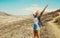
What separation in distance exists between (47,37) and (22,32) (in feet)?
23.0

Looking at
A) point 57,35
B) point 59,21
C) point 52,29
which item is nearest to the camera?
point 57,35

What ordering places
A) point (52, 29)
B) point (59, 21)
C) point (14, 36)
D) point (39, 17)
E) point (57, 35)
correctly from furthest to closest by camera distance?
point (14, 36)
point (59, 21)
point (52, 29)
point (57, 35)
point (39, 17)

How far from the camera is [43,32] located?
20594 millimetres

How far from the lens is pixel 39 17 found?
34.5 feet

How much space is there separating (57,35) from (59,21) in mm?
6415

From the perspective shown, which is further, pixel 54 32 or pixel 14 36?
pixel 14 36

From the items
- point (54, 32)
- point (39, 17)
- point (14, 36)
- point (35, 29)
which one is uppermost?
point (39, 17)

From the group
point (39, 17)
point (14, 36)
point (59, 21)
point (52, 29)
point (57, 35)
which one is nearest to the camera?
point (39, 17)

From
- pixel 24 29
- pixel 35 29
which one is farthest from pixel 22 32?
pixel 35 29

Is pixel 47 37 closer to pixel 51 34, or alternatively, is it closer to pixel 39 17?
pixel 51 34

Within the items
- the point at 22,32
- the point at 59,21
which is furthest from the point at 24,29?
the point at 59,21

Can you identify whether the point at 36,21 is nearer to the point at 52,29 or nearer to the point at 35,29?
the point at 35,29

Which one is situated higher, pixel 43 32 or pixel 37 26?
pixel 37 26

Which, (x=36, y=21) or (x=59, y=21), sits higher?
(x=36, y=21)
